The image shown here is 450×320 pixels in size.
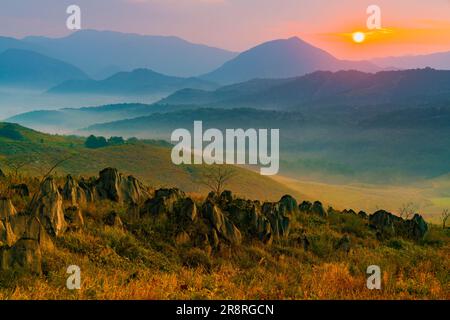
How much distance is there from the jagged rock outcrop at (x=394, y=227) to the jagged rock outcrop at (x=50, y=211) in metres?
16.2

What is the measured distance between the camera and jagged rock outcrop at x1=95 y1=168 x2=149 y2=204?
22.2 meters

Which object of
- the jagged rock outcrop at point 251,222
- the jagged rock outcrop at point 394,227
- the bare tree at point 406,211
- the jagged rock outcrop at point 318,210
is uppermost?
the jagged rock outcrop at point 251,222

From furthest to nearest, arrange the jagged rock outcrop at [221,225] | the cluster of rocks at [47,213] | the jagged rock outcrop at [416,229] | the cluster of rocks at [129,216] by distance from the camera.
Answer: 1. the jagged rock outcrop at [416,229]
2. the jagged rock outcrop at [221,225]
3. the cluster of rocks at [129,216]
4. the cluster of rocks at [47,213]

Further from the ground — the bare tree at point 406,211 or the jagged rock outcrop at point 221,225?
the jagged rock outcrop at point 221,225

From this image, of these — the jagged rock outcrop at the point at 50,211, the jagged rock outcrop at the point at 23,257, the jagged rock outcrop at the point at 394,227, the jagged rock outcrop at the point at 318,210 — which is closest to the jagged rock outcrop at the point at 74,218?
the jagged rock outcrop at the point at 50,211

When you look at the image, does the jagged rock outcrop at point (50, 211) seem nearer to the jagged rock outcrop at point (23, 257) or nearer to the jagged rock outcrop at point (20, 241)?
the jagged rock outcrop at point (20, 241)

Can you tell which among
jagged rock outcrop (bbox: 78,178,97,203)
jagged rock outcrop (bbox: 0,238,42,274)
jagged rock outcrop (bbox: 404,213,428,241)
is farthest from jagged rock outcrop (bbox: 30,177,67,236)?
jagged rock outcrop (bbox: 404,213,428,241)

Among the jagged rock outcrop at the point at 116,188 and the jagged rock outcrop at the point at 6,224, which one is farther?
the jagged rock outcrop at the point at 116,188

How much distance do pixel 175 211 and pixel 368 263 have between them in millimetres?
7524

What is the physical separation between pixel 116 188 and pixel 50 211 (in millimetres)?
6215

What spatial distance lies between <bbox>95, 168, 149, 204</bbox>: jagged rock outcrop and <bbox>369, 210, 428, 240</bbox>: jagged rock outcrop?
40.2ft

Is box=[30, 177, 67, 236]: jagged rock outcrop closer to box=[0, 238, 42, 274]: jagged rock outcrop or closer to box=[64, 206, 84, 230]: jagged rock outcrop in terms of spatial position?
box=[64, 206, 84, 230]: jagged rock outcrop

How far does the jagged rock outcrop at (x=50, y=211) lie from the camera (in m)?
16.0

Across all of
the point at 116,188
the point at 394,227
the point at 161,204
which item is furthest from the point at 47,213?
the point at 394,227
